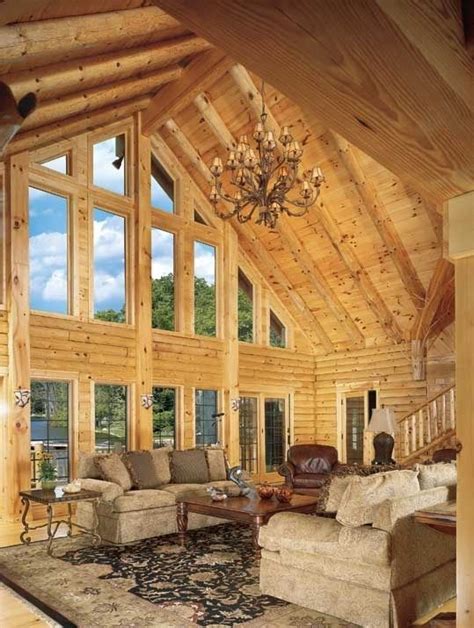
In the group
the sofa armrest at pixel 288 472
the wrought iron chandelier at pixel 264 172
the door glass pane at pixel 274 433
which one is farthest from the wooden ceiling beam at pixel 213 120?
the door glass pane at pixel 274 433

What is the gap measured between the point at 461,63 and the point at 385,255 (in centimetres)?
835

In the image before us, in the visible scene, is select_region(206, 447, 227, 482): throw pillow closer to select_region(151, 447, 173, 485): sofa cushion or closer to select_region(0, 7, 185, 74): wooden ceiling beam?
select_region(151, 447, 173, 485): sofa cushion

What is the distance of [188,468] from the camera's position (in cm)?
761

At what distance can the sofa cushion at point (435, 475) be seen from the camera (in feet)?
14.4

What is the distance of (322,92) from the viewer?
51.5 inches

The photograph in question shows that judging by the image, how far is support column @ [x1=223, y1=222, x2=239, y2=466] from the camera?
34.0 feet

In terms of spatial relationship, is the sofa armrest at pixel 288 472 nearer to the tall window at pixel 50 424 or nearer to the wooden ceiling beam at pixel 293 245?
the tall window at pixel 50 424

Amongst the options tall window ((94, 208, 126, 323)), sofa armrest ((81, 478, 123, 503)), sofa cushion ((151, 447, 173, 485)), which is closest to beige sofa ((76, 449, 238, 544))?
sofa armrest ((81, 478, 123, 503))

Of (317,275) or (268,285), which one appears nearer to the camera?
(317,275)

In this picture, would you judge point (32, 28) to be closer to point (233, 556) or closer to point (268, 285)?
point (233, 556)

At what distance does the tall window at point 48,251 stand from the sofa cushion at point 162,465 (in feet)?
7.86

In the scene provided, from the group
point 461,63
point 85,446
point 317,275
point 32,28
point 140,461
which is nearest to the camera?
point 461,63

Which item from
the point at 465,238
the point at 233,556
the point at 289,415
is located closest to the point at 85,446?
the point at 233,556

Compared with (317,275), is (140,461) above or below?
below
